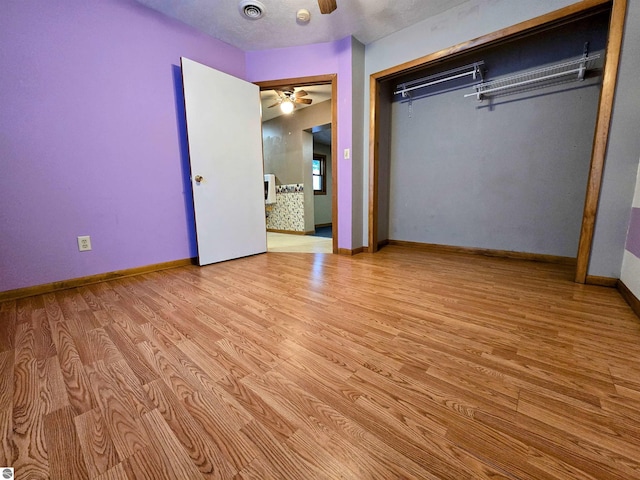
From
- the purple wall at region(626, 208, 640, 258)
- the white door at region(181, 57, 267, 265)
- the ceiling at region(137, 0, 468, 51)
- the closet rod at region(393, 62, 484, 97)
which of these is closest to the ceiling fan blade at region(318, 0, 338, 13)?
the ceiling at region(137, 0, 468, 51)

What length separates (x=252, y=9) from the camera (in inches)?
85.4

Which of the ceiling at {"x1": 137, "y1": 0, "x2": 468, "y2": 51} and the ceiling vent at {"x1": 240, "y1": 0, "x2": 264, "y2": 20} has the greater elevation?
the ceiling at {"x1": 137, "y1": 0, "x2": 468, "y2": 51}

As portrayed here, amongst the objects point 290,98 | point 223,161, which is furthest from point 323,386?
point 290,98

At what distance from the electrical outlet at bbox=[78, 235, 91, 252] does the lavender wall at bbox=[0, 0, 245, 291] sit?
3 cm

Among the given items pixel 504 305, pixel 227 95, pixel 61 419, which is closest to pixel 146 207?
pixel 227 95

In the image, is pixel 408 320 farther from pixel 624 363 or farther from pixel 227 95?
pixel 227 95

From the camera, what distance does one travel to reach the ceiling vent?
6.91 feet

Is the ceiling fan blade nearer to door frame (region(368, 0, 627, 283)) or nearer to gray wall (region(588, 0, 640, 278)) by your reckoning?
door frame (region(368, 0, 627, 283))

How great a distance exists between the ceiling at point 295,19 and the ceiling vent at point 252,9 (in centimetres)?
4

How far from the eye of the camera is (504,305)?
60.8 inches

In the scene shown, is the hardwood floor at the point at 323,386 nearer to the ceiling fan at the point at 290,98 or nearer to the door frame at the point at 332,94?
the door frame at the point at 332,94

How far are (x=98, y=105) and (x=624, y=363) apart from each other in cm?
343

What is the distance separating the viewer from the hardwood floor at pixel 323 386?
25.6 inches

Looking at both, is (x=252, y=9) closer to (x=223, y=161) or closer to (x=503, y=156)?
(x=223, y=161)
